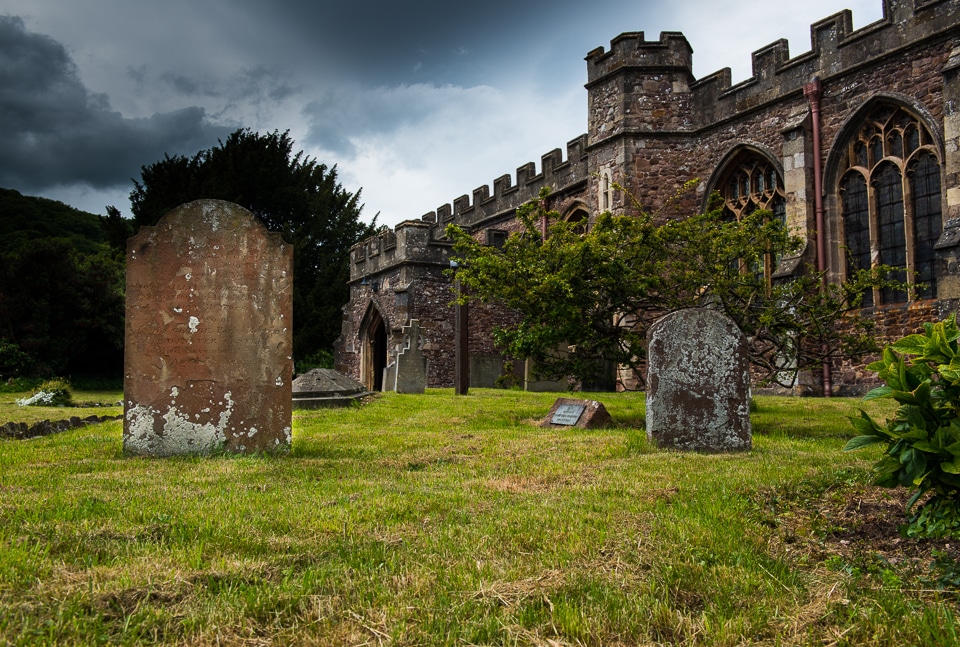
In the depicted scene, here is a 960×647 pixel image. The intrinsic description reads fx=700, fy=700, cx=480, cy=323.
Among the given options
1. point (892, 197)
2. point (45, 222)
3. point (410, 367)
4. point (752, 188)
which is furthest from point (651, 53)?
point (45, 222)

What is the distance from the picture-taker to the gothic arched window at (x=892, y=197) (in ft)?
40.4

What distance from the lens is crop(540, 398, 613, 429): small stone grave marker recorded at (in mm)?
8055

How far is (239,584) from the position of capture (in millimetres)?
2350

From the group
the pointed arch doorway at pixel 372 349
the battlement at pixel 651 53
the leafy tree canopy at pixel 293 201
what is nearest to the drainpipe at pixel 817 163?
the battlement at pixel 651 53

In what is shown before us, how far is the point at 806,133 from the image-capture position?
13.7 meters

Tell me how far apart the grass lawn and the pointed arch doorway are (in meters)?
17.2

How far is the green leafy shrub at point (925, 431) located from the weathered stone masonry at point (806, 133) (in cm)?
816

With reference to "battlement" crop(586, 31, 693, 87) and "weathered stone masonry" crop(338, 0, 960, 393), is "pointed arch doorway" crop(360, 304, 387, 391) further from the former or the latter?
"battlement" crop(586, 31, 693, 87)

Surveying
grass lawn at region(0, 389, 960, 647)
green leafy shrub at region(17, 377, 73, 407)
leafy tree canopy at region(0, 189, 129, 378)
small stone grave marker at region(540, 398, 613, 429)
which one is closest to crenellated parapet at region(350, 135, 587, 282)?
leafy tree canopy at region(0, 189, 129, 378)

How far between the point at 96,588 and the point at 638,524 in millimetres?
2219

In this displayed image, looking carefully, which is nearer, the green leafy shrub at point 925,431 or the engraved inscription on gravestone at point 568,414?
the green leafy shrub at point 925,431

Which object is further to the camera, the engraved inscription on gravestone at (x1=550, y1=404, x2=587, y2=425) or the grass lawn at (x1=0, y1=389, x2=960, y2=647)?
the engraved inscription on gravestone at (x1=550, y1=404, x2=587, y2=425)

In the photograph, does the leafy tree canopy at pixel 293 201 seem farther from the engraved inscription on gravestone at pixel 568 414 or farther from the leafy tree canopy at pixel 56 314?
the engraved inscription on gravestone at pixel 568 414

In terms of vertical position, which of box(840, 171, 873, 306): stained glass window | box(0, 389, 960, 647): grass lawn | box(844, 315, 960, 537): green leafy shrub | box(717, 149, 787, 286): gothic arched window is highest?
box(717, 149, 787, 286): gothic arched window
